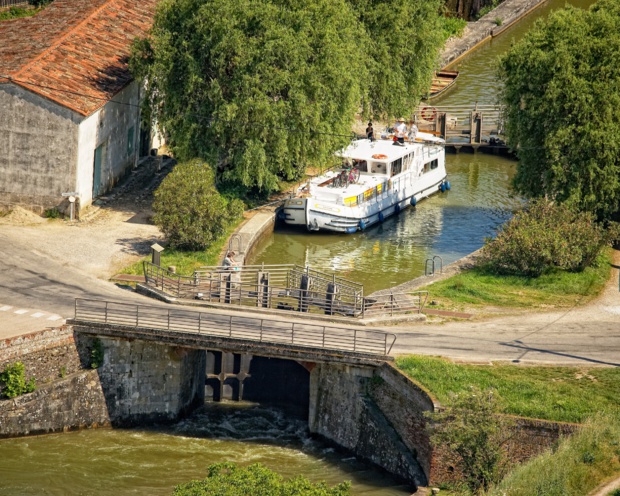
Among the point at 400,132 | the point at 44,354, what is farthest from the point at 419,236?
the point at 44,354

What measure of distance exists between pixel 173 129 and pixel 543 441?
2830 centimetres

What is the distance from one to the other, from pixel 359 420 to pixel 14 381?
1233cm

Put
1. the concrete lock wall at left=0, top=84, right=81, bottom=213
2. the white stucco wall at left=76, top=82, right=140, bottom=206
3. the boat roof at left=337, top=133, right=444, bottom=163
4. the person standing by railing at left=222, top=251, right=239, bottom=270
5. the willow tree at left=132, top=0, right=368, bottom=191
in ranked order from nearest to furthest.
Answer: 1. the person standing by railing at left=222, top=251, right=239, bottom=270
2. the concrete lock wall at left=0, top=84, right=81, bottom=213
3. the white stucco wall at left=76, top=82, right=140, bottom=206
4. the willow tree at left=132, top=0, right=368, bottom=191
5. the boat roof at left=337, top=133, right=444, bottom=163

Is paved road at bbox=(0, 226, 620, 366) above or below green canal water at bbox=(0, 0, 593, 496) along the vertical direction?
above

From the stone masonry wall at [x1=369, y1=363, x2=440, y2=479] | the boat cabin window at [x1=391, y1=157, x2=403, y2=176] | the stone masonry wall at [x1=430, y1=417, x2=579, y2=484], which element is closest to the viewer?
the stone masonry wall at [x1=430, y1=417, x2=579, y2=484]

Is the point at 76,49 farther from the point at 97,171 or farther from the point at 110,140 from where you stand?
the point at 97,171

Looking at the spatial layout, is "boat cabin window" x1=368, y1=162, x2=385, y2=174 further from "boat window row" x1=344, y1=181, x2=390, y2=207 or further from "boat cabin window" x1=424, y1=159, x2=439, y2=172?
"boat cabin window" x1=424, y1=159, x2=439, y2=172

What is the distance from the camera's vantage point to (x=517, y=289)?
58.9 meters

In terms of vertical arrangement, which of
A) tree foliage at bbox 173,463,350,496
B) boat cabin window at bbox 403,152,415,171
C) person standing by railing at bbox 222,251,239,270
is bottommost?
tree foliage at bbox 173,463,350,496

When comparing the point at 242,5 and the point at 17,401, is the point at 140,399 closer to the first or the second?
the point at 17,401

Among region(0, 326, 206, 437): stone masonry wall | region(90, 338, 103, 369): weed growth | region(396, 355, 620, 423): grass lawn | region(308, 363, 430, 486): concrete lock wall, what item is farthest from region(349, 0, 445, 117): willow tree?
region(396, 355, 620, 423): grass lawn

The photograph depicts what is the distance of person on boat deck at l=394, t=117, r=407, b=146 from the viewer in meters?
77.9

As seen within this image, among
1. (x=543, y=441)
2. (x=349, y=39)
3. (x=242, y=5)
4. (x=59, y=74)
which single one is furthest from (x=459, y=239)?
(x=543, y=441)

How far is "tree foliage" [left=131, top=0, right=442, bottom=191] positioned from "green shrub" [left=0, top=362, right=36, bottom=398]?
64.4 feet
